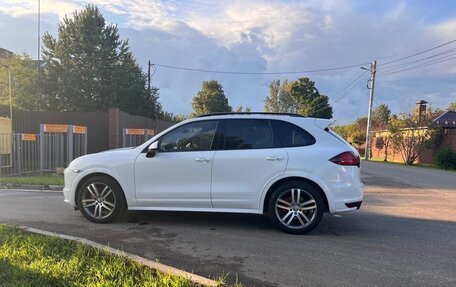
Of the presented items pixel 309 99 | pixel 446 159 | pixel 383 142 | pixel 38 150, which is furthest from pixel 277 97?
pixel 38 150

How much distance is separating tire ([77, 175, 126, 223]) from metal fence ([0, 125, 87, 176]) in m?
10.7

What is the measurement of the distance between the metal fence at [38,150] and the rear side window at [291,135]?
12.6 metres

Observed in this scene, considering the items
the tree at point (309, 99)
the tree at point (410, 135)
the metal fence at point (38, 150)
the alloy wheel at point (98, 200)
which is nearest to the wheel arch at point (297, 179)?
the alloy wheel at point (98, 200)

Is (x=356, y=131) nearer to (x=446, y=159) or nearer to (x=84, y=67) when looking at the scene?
(x=446, y=159)

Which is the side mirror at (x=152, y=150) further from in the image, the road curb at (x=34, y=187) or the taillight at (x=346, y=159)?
the road curb at (x=34, y=187)

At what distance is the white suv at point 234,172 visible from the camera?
6.35 metres

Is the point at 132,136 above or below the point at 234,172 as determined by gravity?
above

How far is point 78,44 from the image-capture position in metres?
33.0

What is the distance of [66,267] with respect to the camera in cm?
448

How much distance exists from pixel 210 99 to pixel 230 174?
56.4 meters

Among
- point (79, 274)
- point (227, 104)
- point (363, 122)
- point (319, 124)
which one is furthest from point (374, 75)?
point (79, 274)

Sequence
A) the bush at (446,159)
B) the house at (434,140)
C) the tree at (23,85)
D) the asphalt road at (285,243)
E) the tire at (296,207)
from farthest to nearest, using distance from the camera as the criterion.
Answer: the house at (434,140) < the tree at (23,85) < the bush at (446,159) < the tire at (296,207) < the asphalt road at (285,243)

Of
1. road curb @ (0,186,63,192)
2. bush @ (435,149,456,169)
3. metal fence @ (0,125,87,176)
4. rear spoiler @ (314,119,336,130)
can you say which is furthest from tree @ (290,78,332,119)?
rear spoiler @ (314,119,336,130)

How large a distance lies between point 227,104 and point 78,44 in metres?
34.5
